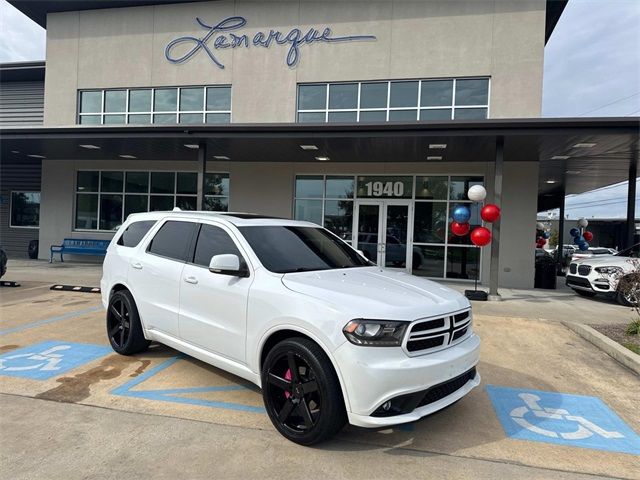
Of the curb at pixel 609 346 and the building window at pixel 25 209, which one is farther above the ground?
the building window at pixel 25 209

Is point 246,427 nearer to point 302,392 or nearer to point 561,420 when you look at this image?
point 302,392

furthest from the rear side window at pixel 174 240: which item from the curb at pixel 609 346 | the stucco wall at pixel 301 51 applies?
the stucco wall at pixel 301 51

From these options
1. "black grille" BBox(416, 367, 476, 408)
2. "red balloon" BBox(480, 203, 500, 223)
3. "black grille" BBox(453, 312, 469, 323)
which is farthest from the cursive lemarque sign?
"black grille" BBox(416, 367, 476, 408)

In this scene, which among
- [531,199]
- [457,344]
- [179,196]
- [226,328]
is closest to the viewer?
[457,344]

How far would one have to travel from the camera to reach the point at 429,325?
3.21 metres

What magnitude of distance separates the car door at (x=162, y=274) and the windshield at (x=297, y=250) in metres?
0.92

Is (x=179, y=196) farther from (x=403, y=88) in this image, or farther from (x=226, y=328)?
(x=226, y=328)

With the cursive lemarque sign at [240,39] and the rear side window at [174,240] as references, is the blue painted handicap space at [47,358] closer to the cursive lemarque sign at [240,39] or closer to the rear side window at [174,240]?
the rear side window at [174,240]

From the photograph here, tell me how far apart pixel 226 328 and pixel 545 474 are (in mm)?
2690

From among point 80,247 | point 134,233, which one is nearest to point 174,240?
point 134,233

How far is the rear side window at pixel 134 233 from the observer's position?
538 cm

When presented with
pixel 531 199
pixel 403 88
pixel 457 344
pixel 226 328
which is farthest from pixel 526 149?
pixel 226 328

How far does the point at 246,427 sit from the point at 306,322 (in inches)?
44.7

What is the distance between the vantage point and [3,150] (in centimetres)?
1455
